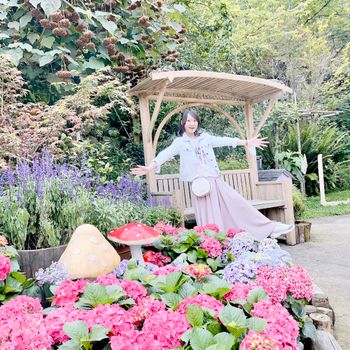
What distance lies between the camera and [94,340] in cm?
122

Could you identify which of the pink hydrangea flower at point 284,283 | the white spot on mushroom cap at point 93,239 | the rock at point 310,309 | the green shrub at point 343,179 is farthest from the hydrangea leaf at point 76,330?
the green shrub at point 343,179

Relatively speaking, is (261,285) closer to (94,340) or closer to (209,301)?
(209,301)

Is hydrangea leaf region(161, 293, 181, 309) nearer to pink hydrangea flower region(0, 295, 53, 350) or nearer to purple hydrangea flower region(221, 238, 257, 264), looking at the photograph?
pink hydrangea flower region(0, 295, 53, 350)

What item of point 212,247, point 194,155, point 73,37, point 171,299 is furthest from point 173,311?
point 73,37

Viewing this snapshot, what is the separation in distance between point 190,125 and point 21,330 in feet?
9.29

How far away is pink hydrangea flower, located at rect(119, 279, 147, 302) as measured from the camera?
5.28ft

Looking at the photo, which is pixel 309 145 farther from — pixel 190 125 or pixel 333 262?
pixel 190 125

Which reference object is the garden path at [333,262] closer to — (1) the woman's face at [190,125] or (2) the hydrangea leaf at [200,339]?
(2) the hydrangea leaf at [200,339]

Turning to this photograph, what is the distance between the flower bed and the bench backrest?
259 centimetres

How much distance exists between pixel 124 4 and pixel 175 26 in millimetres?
613

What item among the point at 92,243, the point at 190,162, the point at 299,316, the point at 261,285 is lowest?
the point at 299,316

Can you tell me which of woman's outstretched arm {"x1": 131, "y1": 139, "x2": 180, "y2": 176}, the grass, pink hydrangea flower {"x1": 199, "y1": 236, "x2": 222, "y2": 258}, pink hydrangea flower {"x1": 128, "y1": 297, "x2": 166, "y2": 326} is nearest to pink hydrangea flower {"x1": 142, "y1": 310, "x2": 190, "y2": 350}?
pink hydrangea flower {"x1": 128, "y1": 297, "x2": 166, "y2": 326}

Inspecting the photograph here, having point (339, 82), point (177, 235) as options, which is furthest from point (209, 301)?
point (339, 82)

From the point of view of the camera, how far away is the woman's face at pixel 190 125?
12.5 ft
